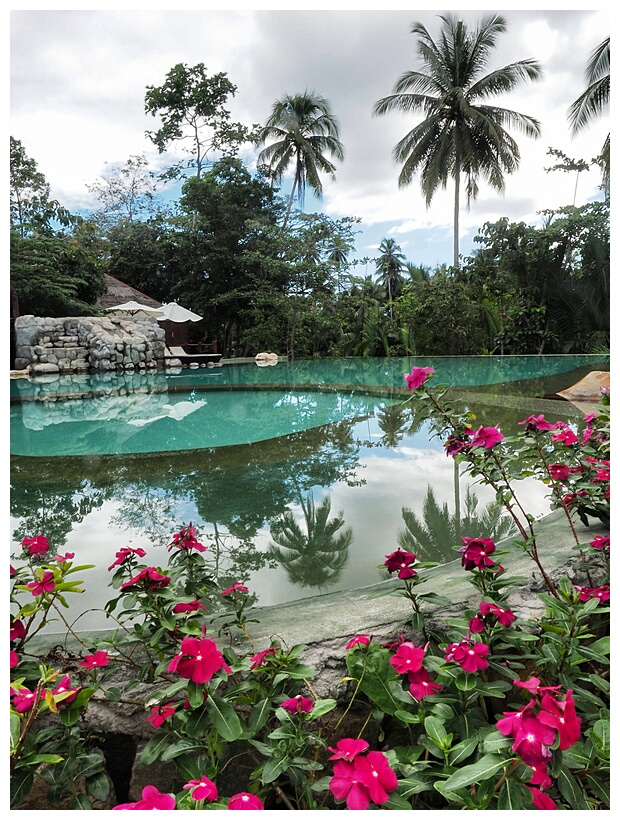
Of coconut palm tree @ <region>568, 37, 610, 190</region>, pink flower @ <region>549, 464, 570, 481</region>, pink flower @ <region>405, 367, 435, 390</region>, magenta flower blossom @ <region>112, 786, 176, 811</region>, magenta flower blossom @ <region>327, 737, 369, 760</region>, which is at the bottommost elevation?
magenta flower blossom @ <region>112, 786, 176, 811</region>

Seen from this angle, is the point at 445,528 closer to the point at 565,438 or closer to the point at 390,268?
the point at 565,438

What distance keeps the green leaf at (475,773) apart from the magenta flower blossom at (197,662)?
1.21 feet

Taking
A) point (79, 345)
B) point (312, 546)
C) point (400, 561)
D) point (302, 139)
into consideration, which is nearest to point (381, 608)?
point (400, 561)

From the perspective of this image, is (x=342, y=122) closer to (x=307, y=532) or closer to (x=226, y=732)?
(x=307, y=532)

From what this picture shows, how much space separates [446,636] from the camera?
1.15m

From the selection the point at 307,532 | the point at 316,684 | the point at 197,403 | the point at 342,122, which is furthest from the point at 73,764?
the point at 342,122

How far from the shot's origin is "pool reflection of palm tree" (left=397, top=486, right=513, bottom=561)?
2.14 m

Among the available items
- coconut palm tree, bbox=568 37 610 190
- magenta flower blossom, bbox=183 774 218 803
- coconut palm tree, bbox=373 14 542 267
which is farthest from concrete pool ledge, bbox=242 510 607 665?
coconut palm tree, bbox=373 14 542 267

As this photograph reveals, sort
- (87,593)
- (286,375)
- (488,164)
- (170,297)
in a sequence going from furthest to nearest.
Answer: (170,297)
(488,164)
(286,375)
(87,593)

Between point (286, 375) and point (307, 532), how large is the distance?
9358mm

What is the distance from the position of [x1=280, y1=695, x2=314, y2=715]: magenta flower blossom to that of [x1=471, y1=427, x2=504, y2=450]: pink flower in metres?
0.73

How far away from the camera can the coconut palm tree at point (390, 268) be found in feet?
110

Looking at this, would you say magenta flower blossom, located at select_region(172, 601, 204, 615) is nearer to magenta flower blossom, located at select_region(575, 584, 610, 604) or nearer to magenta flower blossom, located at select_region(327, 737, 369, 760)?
magenta flower blossom, located at select_region(327, 737, 369, 760)

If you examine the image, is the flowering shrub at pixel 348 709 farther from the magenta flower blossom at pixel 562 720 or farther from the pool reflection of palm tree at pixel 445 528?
the pool reflection of palm tree at pixel 445 528
